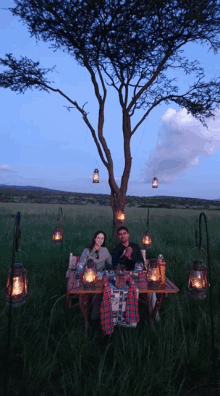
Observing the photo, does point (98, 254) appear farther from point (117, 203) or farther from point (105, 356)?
point (117, 203)

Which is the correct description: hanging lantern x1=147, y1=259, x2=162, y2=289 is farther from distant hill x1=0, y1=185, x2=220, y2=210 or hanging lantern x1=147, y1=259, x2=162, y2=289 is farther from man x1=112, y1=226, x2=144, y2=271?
distant hill x1=0, y1=185, x2=220, y2=210

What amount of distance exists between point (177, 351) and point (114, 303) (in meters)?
1.09

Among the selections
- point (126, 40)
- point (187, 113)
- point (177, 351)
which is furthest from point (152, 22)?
point (177, 351)

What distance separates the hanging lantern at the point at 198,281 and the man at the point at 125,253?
2.36m

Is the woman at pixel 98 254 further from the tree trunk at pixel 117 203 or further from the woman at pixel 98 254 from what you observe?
the tree trunk at pixel 117 203

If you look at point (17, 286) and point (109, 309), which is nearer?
point (17, 286)

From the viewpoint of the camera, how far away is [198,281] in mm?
2740

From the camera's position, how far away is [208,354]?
3377 millimetres

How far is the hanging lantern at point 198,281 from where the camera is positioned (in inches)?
108

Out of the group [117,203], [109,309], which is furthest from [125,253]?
[117,203]

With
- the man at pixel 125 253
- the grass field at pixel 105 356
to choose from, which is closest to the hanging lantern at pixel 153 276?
the grass field at pixel 105 356

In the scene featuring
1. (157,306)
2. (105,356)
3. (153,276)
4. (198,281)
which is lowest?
(105,356)

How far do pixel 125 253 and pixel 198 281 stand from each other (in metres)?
2.54

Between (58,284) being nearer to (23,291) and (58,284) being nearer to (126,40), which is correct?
(23,291)
